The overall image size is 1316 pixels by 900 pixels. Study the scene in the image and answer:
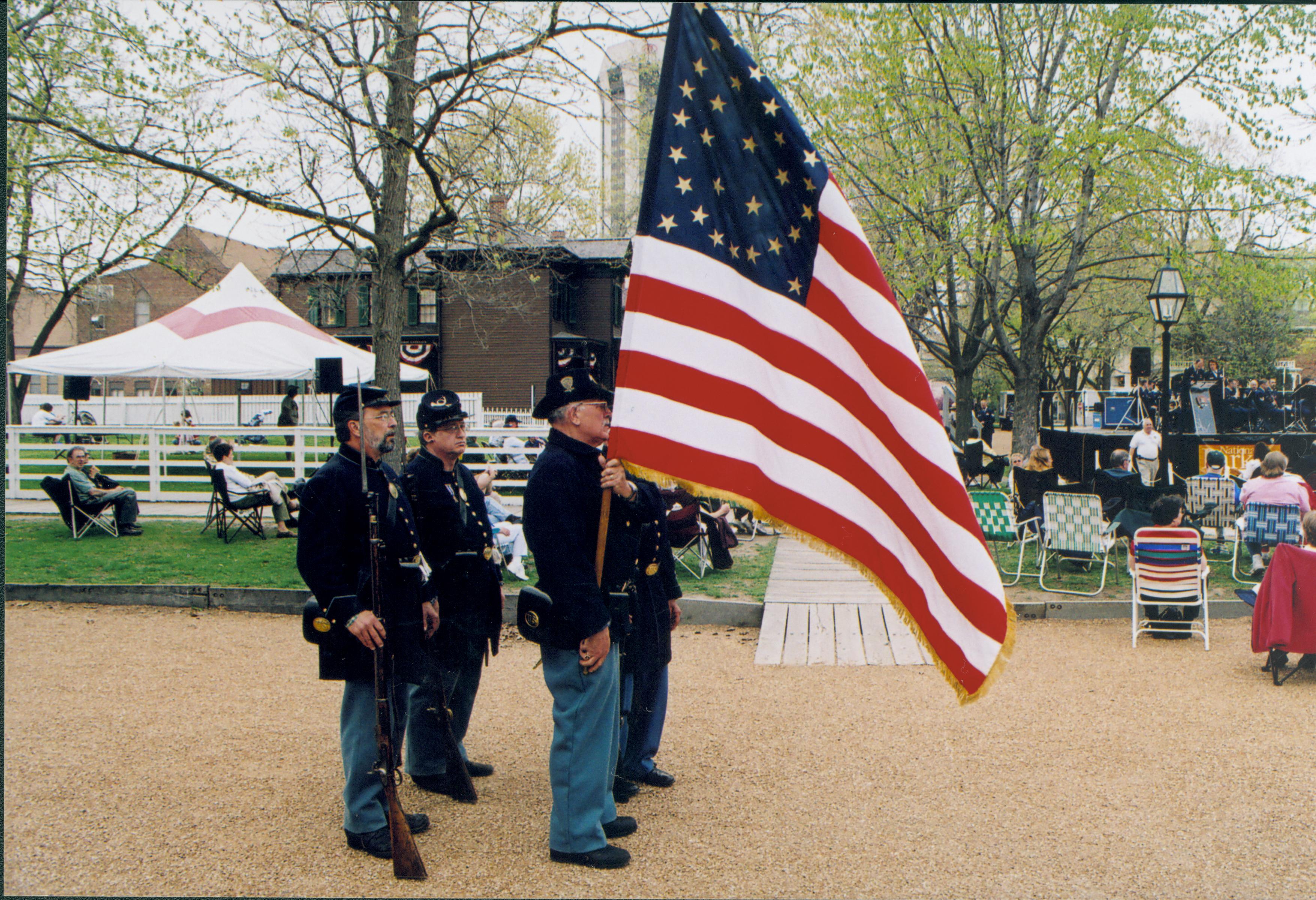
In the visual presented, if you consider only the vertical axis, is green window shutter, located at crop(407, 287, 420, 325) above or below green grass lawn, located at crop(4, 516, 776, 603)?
above

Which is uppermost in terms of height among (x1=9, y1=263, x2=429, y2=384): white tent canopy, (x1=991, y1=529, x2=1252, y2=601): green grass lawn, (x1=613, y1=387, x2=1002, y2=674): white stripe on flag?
(x1=9, y1=263, x2=429, y2=384): white tent canopy

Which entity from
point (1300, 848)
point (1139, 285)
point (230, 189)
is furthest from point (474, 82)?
point (1139, 285)

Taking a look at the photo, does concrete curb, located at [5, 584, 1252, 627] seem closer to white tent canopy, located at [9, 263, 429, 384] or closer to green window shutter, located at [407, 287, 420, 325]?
white tent canopy, located at [9, 263, 429, 384]

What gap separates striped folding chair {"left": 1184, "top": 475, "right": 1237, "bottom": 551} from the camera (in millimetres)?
12344

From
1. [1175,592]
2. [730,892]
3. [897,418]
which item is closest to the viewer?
[897,418]

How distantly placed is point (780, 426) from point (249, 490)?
1132 centimetres

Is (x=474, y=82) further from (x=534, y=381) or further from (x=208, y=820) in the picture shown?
(x=534, y=381)

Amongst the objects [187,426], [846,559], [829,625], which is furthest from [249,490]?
[187,426]

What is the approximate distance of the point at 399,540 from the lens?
422 centimetres

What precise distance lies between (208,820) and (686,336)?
3200 millimetres

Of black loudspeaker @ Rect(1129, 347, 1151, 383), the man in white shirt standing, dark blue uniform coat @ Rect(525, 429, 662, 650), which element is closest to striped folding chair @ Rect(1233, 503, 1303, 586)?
the man in white shirt standing

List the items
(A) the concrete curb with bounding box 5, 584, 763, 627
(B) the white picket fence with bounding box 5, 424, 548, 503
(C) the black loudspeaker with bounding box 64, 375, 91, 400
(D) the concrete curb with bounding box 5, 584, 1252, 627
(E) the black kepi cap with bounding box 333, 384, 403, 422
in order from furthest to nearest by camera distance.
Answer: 1. (C) the black loudspeaker with bounding box 64, 375, 91, 400
2. (B) the white picket fence with bounding box 5, 424, 548, 503
3. (A) the concrete curb with bounding box 5, 584, 763, 627
4. (D) the concrete curb with bounding box 5, 584, 1252, 627
5. (E) the black kepi cap with bounding box 333, 384, 403, 422

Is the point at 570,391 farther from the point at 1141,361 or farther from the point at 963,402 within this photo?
the point at 963,402

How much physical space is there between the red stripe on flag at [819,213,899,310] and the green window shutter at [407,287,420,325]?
117ft
